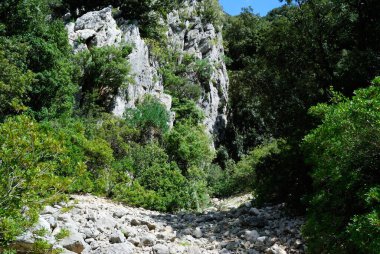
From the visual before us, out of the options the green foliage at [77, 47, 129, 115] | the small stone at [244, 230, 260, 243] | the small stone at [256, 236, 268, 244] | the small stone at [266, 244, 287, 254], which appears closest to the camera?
the small stone at [266, 244, 287, 254]

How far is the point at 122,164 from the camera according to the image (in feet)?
39.7

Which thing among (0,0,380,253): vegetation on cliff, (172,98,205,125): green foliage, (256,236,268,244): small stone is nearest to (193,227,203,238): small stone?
(256,236,268,244): small stone

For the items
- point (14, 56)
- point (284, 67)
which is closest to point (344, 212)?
point (284, 67)

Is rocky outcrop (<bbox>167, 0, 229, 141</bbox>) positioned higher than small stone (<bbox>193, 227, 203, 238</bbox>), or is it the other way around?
rocky outcrop (<bbox>167, 0, 229, 141</bbox>)

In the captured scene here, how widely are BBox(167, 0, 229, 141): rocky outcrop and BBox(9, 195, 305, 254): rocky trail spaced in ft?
54.8

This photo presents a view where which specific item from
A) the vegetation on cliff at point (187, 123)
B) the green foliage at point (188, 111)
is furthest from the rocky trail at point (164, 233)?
the green foliage at point (188, 111)

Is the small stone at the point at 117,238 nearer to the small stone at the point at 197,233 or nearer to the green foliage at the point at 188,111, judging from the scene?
the small stone at the point at 197,233

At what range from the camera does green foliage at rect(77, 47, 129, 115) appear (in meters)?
16.3

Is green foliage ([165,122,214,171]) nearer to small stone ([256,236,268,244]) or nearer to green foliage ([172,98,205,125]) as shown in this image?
green foliage ([172,98,205,125])

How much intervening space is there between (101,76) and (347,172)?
46.5 ft

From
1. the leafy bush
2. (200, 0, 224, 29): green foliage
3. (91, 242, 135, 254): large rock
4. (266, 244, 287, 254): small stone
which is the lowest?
(91, 242, 135, 254): large rock

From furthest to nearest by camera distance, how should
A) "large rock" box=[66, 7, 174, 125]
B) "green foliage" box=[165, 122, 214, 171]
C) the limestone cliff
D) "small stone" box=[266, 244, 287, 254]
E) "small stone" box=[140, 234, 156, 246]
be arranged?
1. the limestone cliff
2. "large rock" box=[66, 7, 174, 125]
3. "green foliage" box=[165, 122, 214, 171]
4. "small stone" box=[140, 234, 156, 246]
5. "small stone" box=[266, 244, 287, 254]

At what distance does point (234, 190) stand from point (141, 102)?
21.8ft

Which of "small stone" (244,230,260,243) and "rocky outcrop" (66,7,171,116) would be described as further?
"rocky outcrop" (66,7,171,116)
